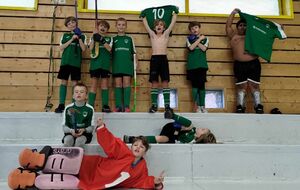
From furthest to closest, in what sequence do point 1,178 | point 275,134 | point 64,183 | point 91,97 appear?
point 91,97 < point 275,134 < point 1,178 < point 64,183

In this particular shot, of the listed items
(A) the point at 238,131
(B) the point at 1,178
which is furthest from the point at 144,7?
(B) the point at 1,178

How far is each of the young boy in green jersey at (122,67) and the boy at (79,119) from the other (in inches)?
45.3

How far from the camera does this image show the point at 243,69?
187 inches

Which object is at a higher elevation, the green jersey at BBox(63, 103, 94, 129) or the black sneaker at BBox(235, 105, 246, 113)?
the black sneaker at BBox(235, 105, 246, 113)

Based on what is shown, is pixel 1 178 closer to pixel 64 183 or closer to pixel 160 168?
pixel 64 183

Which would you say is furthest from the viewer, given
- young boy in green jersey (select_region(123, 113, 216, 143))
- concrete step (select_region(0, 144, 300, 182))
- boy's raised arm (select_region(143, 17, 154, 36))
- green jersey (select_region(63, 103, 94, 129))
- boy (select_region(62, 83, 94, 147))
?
boy's raised arm (select_region(143, 17, 154, 36))

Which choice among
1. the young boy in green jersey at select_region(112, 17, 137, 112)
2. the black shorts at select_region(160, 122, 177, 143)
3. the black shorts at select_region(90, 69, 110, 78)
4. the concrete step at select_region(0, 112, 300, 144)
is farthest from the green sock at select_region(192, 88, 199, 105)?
the black shorts at select_region(90, 69, 110, 78)

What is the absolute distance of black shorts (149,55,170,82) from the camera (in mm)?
4398

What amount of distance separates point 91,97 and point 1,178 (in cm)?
183

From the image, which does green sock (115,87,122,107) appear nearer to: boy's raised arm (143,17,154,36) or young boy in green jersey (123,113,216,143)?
boy's raised arm (143,17,154,36)

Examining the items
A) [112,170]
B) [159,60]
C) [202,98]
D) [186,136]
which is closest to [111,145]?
[112,170]

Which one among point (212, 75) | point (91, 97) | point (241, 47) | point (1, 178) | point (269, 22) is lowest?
point (1, 178)

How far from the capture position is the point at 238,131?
3.88 metres

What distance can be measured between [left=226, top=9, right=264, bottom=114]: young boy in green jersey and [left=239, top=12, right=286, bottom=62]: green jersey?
8 cm
